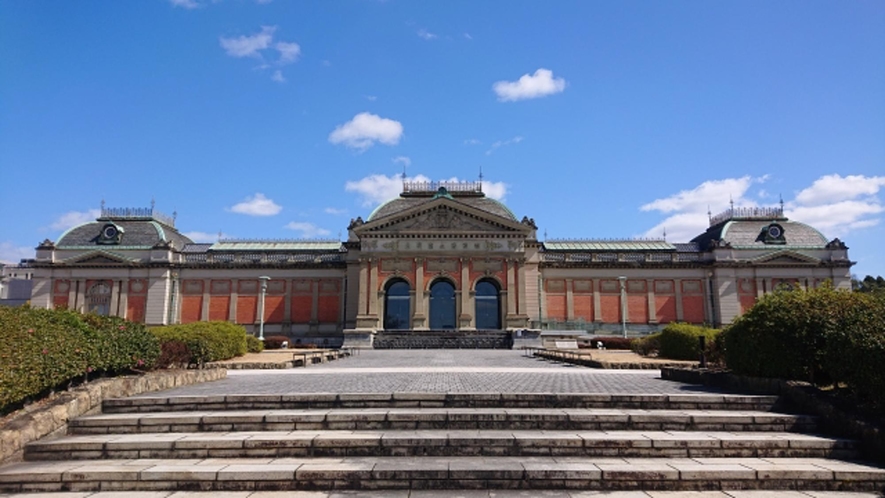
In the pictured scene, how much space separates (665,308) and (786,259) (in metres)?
11.7

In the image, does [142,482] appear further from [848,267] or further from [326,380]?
[848,267]

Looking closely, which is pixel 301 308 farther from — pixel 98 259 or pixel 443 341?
pixel 98 259

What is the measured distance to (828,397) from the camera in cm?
821

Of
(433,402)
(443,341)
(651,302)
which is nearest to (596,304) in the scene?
(651,302)

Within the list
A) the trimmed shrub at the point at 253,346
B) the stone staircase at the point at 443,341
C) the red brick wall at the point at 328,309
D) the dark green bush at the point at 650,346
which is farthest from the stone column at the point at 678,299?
the trimmed shrub at the point at 253,346

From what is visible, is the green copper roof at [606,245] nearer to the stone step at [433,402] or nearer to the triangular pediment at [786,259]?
the triangular pediment at [786,259]

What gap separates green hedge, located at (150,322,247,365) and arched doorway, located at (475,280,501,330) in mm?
24389

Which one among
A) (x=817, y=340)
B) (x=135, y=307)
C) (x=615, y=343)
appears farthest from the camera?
(x=135, y=307)

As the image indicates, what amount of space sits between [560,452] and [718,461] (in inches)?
77.9

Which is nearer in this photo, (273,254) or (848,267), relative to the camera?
(848,267)

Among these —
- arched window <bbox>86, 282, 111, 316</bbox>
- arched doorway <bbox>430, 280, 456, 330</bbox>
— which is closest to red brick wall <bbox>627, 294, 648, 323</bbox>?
arched doorway <bbox>430, 280, 456, 330</bbox>

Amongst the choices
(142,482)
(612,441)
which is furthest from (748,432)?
(142,482)

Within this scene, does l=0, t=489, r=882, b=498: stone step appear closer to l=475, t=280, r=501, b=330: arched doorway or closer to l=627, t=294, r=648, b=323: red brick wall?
l=475, t=280, r=501, b=330: arched doorway

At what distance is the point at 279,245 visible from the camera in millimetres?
56406
